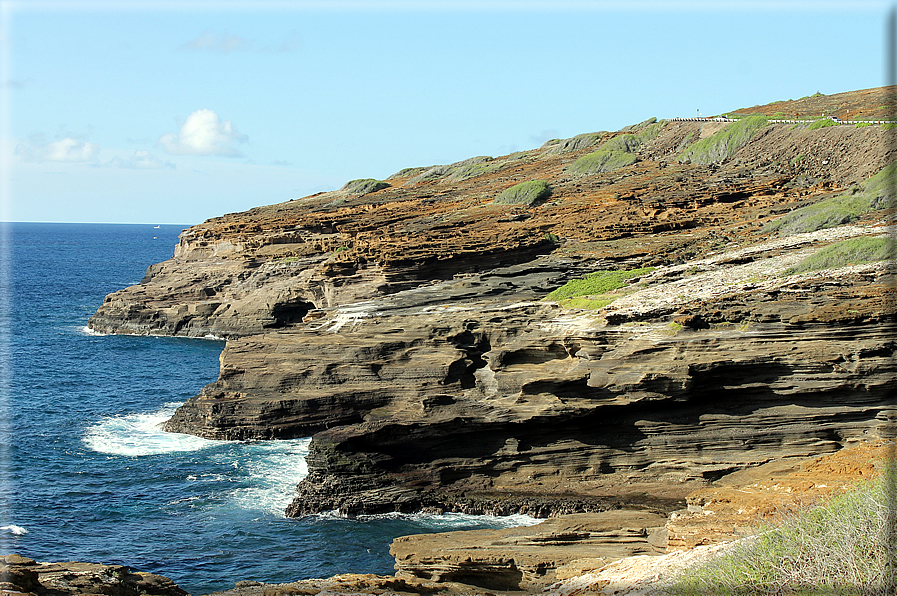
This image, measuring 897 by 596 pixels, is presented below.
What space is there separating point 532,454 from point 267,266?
3870cm

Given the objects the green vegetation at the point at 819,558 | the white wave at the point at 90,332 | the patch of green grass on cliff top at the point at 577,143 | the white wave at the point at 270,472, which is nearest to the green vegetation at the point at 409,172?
the patch of green grass on cliff top at the point at 577,143

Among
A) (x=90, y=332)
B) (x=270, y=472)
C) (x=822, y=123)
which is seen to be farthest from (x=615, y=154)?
(x=90, y=332)

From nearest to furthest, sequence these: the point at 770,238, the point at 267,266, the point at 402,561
Result: the point at 402,561
the point at 770,238
the point at 267,266

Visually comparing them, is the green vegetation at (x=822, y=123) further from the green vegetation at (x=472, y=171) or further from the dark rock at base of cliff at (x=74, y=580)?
the dark rock at base of cliff at (x=74, y=580)

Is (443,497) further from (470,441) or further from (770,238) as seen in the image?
(770,238)

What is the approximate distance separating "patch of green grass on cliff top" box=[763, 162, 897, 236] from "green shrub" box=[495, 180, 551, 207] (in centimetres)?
1979

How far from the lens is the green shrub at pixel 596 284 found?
36781 mm

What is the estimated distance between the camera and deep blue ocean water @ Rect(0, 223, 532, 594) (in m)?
27.6

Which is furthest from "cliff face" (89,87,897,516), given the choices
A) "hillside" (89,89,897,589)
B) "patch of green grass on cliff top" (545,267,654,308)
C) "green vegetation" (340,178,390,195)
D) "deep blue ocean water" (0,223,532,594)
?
"green vegetation" (340,178,390,195)

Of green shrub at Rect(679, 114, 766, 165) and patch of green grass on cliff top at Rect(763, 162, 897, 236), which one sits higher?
green shrub at Rect(679, 114, 766, 165)

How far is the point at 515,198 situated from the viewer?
5856 centimetres

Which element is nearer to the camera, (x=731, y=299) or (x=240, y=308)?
(x=731, y=299)

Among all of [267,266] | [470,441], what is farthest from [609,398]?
[267,266]

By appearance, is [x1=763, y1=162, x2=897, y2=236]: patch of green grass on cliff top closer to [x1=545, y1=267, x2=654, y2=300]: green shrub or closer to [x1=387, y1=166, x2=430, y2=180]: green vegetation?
[x1=545, y1=267, x2=654, y2=300]: green shrub
